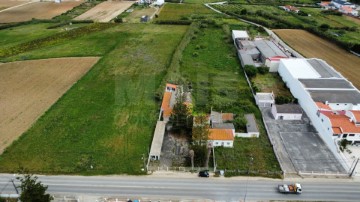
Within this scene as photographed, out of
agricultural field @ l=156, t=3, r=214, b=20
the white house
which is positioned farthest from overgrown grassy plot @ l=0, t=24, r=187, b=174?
agricultural field @ l=156, t=3, r=214, b=20

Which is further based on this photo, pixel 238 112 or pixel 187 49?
pixel 187 49

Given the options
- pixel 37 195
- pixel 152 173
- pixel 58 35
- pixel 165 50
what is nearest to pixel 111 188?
pixel 152 173

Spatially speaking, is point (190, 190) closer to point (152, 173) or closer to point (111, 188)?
point (152, 173)

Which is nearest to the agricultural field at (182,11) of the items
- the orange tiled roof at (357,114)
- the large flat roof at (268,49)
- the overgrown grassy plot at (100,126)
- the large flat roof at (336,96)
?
the large flat roof at (268,49)

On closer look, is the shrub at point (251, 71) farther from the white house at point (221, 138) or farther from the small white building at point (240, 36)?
the white house at point (221, 138)

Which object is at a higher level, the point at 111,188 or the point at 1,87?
the point at 1,87

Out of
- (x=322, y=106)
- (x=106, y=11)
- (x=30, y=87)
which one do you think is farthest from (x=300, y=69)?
(x=106, y=11)
